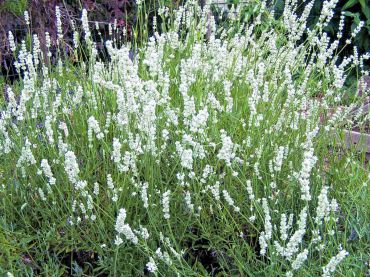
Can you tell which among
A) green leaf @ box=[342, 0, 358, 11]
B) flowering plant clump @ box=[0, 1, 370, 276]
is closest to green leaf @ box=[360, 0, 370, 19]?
green leaf @ box=[342, 0, 358, 11]

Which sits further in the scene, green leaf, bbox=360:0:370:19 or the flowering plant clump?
green leaf, bbox=360:0:370:19

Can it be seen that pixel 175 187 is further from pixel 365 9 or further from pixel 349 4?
pixel 365 9

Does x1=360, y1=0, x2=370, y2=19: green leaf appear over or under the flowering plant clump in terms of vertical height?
over

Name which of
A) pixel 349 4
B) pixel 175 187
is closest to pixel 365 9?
pixel 349 4

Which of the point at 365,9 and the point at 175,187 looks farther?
the point at 365,9

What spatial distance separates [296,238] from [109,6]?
410 cm

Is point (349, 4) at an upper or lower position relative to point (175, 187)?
upper

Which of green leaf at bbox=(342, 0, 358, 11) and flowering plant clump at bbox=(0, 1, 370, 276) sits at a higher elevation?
green leaf at bbox=(342, 0, 358, 11)

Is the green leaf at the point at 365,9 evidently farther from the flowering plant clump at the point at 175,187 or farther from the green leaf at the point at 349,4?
the flowering plant clump at the point at 175,187

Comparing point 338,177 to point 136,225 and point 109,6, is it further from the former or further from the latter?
point 109,6

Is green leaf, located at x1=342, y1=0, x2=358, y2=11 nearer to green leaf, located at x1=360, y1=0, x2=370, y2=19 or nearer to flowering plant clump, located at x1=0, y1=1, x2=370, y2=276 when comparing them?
green leaf, located at x1=360, y1=0, x2=370, y2=19

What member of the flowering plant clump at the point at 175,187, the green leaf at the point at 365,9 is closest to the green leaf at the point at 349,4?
the green leaf at the point at 365,9

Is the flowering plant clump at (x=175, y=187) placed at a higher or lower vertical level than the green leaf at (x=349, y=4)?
lower

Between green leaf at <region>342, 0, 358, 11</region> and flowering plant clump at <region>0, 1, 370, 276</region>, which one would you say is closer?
flowering plant clump at <region>0, 1, 370, 276</region>
